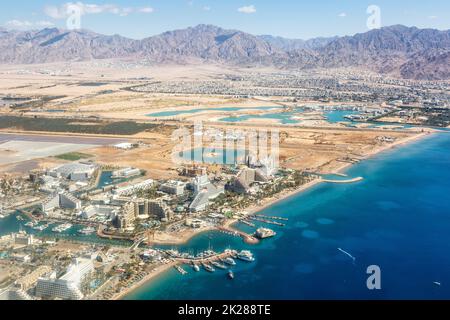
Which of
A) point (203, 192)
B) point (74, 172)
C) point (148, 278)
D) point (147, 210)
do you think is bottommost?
point (148, 278)

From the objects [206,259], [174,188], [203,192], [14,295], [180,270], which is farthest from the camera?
[174,188]

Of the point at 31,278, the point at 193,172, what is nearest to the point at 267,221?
the point at 193,172

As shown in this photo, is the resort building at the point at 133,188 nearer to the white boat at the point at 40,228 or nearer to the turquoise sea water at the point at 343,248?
the white boat at the point at 40,228

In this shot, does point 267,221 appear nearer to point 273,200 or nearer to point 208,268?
point 273,200

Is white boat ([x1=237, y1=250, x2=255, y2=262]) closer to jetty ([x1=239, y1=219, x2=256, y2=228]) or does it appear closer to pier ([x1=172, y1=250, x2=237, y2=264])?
pier ([x1=172, y1=250, x2=237, y2=264])

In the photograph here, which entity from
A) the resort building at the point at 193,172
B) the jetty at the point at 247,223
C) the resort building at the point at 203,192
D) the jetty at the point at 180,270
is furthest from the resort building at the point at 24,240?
the resort building at the point at 193,172
